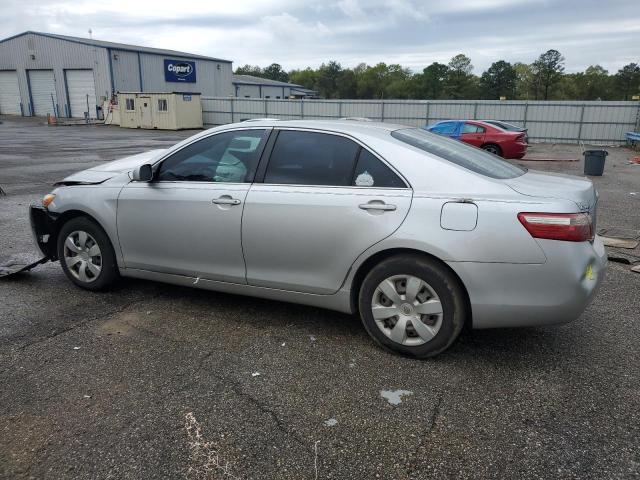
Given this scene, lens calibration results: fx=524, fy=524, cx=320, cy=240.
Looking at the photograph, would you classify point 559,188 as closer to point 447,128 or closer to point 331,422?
point 331,422

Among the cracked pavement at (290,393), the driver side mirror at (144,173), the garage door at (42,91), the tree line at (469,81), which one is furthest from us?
the tree line at (469,81)

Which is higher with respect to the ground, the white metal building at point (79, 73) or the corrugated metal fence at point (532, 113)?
the white metal building at point (79, 73)

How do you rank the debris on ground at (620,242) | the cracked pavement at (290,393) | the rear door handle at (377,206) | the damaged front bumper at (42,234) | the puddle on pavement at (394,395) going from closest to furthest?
the cracked pavement at (290,393) → the puddle on pavement at (394,395) → the rear door handle at (377,206) → the damaged front bumper at (42,234) → the debris on ground at (620,242)

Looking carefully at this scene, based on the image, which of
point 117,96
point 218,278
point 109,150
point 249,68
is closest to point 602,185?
point 218,278

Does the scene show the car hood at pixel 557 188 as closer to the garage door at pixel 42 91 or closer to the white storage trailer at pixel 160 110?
the white storage trailer at pixel 160 110

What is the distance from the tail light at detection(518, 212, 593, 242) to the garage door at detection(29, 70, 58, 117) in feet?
156

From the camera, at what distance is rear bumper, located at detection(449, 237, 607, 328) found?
3.15 meters

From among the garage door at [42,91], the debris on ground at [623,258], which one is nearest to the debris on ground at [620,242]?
the debris on ground at [623,258]

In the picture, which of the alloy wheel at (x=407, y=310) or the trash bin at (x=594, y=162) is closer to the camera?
the alloy wheel at (x=407, y=310)

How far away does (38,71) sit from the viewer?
44.1 meters

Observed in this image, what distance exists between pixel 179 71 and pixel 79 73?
7901 millimetres

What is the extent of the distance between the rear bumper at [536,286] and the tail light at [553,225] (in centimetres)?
4

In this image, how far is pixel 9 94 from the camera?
153ft

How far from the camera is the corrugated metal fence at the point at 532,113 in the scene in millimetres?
27109
